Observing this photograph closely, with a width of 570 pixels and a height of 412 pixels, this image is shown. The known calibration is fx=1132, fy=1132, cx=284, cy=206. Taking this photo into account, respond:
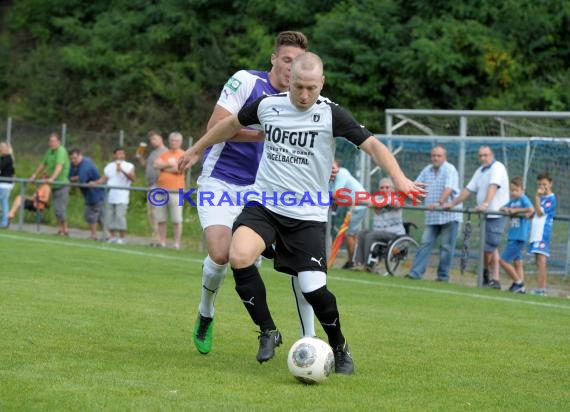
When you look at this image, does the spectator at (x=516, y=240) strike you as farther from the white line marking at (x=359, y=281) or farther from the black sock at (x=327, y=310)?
the black sock at (x=327, y=310)

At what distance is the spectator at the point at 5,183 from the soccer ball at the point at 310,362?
1585cm

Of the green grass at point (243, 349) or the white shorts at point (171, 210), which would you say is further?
the white shorts at point (171, 210)

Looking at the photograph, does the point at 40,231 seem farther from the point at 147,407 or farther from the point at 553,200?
the point at 147,407

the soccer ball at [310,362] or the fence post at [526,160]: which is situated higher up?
the fence post at [526,160]

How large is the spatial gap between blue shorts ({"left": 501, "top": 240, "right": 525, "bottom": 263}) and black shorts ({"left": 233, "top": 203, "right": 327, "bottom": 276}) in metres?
8.31

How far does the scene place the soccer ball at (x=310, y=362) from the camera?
6.27 m

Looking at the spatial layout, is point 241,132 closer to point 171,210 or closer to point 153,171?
point 171,210

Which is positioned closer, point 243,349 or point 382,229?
point 243,349

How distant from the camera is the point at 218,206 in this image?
7477 millimetres

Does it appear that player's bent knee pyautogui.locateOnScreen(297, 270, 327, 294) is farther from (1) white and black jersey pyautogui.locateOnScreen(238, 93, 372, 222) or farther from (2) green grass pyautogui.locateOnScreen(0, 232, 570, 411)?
(2) green grass pyautogui.locateOnScreen(0, 232, 570, 411)

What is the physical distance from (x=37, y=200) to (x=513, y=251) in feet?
34.0

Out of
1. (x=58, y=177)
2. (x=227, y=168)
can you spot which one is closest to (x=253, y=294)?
(x=227, y=168)

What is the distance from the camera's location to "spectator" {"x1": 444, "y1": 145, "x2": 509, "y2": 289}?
49.0ft

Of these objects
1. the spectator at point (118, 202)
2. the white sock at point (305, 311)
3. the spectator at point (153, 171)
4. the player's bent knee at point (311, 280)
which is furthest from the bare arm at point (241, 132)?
the spectator at point (118, 202)
